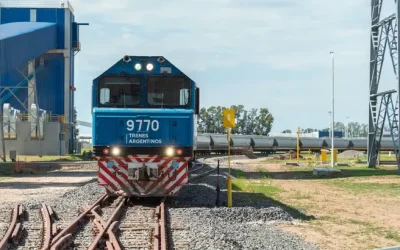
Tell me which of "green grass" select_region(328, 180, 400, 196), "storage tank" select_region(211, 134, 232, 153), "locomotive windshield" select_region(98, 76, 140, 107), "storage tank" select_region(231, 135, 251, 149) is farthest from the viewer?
"storage tank" select_region(231, 135, 251, 149)

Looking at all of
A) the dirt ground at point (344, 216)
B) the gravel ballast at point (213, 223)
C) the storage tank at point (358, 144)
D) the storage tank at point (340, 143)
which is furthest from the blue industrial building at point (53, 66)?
the gravel ballast at point (213, 223)

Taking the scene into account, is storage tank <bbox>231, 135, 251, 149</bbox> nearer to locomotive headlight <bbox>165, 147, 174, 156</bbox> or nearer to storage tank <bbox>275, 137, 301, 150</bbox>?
storage tank <bbox>275, 137, 301, 150</bbox>

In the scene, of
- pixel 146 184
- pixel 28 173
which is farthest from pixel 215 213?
pixel 28 173

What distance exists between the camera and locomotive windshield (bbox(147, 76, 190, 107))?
13555mm

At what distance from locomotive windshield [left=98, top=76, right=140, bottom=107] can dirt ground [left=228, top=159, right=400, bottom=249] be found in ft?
15.6

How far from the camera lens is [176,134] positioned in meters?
13.1

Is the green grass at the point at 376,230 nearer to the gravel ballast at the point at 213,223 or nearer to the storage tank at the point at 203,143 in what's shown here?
the gravel ballast at the point at 213,223

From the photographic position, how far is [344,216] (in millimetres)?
13625

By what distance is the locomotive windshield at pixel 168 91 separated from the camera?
44.5 ft

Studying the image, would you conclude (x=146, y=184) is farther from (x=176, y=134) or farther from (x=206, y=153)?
(x=206, y=153)

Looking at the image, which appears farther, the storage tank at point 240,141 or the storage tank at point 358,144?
the storage tank at point 358,144

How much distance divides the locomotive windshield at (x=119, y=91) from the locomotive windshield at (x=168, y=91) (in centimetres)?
34

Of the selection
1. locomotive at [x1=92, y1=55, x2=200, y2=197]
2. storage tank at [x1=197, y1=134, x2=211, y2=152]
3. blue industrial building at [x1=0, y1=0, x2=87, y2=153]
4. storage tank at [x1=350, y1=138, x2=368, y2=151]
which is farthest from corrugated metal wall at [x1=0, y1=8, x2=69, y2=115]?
locomotive at [x1=92, y1=55, x2=200, y2=197]

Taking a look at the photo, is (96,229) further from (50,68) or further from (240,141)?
(240,141)
